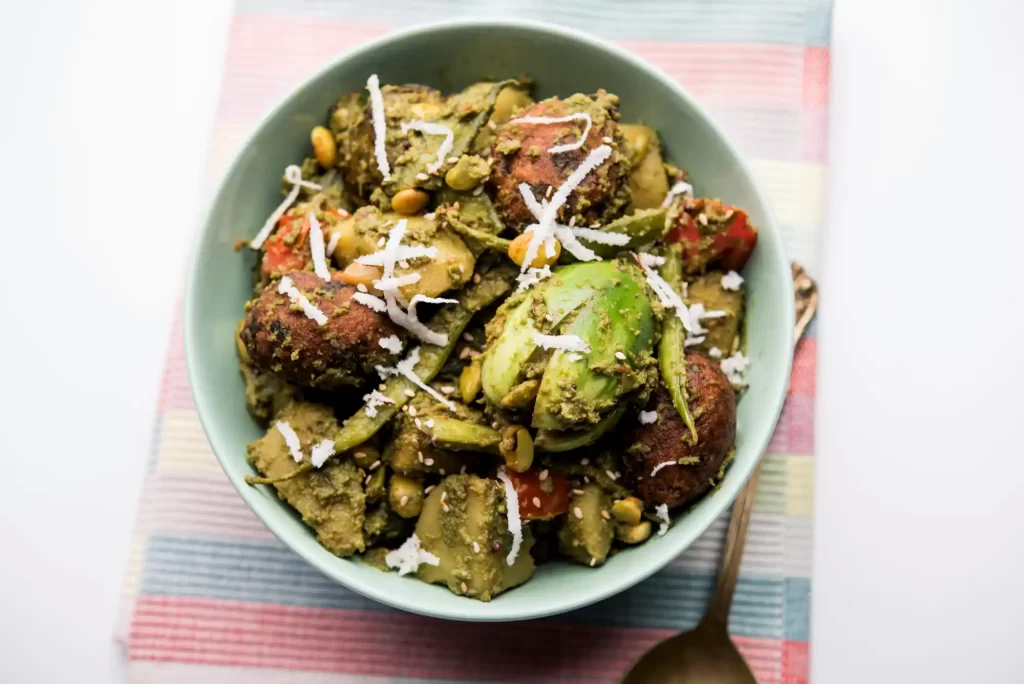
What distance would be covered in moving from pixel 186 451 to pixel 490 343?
1.18 metres

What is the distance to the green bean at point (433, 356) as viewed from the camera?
1.89m

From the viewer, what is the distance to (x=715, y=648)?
7.70 feet

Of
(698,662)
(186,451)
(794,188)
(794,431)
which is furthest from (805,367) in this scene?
(186,451)

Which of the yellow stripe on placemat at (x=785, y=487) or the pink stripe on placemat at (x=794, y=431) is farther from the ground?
the pink stripe on placemat at (x=794, y=431)

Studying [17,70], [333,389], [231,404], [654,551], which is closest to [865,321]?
[654,551]

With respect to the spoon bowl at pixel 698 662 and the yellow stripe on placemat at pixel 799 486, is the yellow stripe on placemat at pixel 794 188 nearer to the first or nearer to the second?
the yellow stripe on placemat at pixel 799 486

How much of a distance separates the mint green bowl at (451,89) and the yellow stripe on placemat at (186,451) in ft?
1.37

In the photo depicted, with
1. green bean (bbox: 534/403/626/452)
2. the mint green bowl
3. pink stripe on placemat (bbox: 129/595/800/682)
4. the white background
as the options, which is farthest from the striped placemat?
green bean (bbox: 534/403/626/452)

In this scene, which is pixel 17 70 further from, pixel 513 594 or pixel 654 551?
pixel 654 551

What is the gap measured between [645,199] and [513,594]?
3.32 feet

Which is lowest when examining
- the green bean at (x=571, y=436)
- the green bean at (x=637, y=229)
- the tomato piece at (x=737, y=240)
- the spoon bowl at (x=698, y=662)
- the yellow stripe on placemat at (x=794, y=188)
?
the spoon bowl at (x=698, y=662)

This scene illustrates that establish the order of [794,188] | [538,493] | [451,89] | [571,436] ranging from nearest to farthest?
[571,436] → [538,493] → [451,89] → [794,188]

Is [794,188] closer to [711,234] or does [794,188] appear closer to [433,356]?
[711,234]

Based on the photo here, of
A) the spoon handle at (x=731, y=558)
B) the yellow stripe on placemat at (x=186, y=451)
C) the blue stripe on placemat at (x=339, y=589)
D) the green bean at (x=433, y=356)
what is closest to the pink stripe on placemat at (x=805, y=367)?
the spoon handle at (x=731, y=558)
